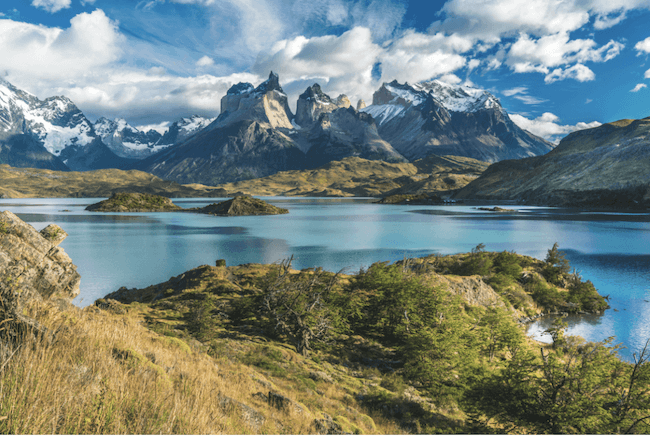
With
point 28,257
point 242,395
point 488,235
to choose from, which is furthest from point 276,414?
point 488,235

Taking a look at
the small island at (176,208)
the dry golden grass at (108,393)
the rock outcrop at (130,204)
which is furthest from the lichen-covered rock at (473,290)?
the rock outcrop at (130,204)

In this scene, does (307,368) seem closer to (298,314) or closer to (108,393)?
(298,314)

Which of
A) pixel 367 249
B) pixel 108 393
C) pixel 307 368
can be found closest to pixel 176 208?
pixel 367 249

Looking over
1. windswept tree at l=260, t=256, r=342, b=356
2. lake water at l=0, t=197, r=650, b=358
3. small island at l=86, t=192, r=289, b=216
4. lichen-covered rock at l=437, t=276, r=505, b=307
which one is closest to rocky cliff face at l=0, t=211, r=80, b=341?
windswept tree at l=260, t=256, r=342, b=356

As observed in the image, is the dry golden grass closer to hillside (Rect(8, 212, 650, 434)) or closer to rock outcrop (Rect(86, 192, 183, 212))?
hillside (Rect(8, 212, 650, 434))

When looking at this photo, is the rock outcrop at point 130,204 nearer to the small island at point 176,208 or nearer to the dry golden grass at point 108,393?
the small island at point 176,208
